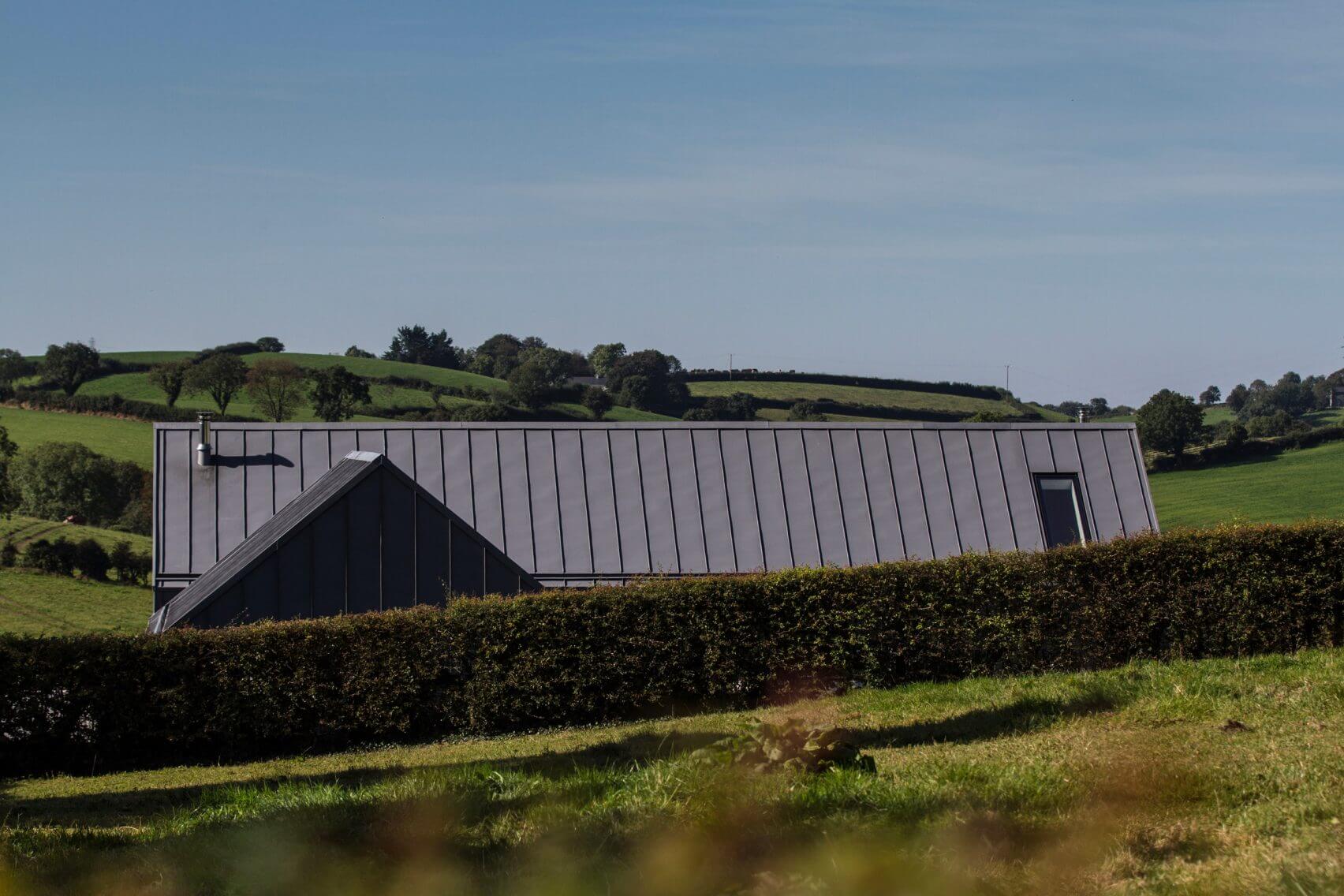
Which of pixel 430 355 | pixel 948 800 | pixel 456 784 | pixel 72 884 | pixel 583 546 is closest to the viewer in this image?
pixel 72 884

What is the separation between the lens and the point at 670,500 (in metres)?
22.0

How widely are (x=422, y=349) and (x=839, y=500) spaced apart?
11801cm

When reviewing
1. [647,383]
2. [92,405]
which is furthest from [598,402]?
[92,405]

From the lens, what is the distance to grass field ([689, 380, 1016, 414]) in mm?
98062

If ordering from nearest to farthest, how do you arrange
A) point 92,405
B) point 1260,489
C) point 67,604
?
point 67,604 < point 1260,489 < point 92,405

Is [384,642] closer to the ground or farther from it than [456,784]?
farther from it

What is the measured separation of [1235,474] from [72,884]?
7499 cm

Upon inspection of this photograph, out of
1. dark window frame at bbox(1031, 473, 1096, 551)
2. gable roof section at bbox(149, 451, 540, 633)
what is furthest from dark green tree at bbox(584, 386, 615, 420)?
gable roof section at bbox(149, 451, 540, 633)

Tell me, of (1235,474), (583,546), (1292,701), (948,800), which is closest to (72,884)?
(948,800)

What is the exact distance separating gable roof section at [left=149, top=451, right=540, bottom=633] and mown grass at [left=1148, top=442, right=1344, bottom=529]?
47.4 m

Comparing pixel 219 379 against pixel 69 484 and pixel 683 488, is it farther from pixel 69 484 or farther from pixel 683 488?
pixel 683 488

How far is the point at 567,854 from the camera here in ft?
22.2

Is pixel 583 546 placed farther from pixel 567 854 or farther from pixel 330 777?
pixel 567 854

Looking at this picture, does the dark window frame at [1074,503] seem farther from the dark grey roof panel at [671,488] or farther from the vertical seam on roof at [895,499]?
the vertical seam on roof at [895,499]
